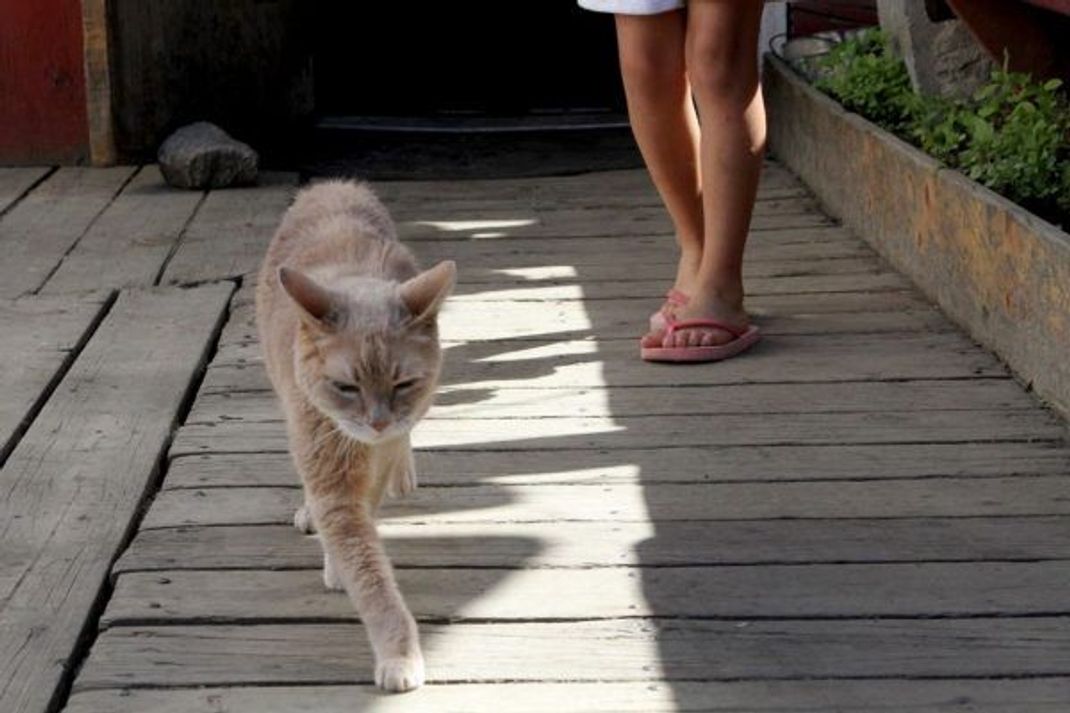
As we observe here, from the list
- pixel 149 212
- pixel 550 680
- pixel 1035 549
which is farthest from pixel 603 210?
pixel 550 680

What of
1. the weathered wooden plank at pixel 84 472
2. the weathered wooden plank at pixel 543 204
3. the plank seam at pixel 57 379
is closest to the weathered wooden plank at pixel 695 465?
the weathered wooden plank at pixel 84 472

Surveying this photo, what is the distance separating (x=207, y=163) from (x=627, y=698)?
4.66 metres

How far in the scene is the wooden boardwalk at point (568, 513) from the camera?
3.01 m

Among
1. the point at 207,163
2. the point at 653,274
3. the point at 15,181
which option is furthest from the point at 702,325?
the point at 15,181

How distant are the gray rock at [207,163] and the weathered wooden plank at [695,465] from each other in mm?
3280

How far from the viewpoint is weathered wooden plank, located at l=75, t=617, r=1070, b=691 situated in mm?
3004

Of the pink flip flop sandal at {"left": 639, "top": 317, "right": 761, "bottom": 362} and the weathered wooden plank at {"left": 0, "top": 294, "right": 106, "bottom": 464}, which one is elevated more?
the pink flip flop sandal at {"left": 639, "top": 317, "right": 761, "bottom": 362}

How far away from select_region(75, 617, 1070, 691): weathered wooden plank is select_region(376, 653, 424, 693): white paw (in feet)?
0.18

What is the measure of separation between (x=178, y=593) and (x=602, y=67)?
737 centimetres

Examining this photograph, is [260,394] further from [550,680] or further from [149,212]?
[149,212]

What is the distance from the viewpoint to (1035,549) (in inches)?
137

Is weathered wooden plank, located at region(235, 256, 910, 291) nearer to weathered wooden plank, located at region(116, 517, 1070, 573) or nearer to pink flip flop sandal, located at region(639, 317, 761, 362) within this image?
pink flip flop sandal, located at region(639, 317, 761, 362)

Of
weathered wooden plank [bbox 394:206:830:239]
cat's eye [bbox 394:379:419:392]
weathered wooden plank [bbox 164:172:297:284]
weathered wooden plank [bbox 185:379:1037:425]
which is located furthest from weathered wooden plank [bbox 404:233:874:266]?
cat's eye [bbox 394:379:419:392]

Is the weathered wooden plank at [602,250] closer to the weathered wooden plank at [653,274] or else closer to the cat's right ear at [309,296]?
the weathered wooden plank at [653,274]
